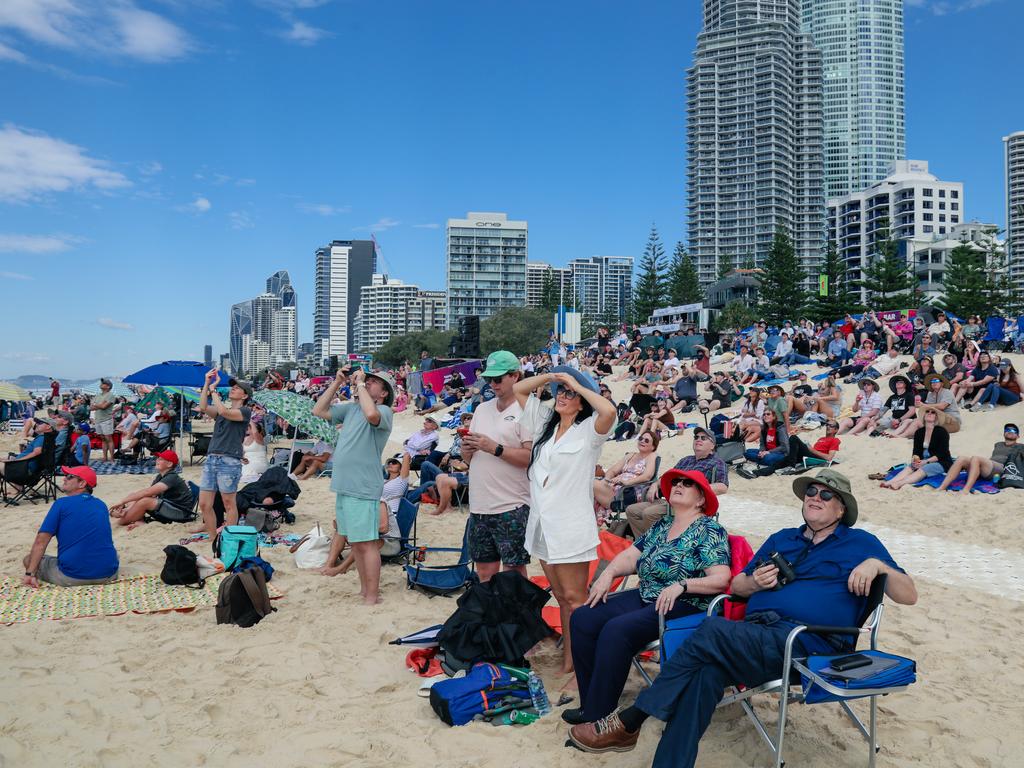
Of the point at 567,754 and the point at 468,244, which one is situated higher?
the point at 468,244

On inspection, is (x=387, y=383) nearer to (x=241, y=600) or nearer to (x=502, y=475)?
(x=502, y=475)

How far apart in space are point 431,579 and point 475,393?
15.0 m

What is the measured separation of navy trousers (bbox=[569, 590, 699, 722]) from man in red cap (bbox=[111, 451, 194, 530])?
5.53 m

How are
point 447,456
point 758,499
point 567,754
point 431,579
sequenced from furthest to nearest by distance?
point 447,456
point 758,499
point 431,579
point 567,754

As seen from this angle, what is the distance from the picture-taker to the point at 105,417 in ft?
46.8

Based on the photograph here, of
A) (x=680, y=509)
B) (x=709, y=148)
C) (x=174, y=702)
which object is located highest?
(x=709, y=148)

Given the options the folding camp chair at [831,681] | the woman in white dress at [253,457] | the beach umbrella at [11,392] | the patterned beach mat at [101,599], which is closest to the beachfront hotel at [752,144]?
the beach umbrella at [11,392]

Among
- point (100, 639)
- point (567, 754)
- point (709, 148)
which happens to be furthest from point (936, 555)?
point (709, 148)

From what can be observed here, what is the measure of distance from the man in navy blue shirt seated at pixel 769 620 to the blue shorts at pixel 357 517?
221 cm

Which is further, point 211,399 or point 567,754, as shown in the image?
point 211,399

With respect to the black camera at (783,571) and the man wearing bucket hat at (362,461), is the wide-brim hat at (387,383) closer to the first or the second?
the man wearing bucket hat at (362,461)

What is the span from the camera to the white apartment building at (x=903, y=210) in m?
101

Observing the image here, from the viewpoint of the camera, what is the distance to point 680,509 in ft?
10.9

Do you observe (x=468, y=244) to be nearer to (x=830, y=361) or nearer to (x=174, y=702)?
(x=830, y=361)
